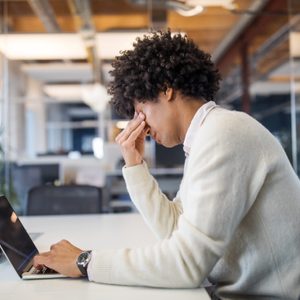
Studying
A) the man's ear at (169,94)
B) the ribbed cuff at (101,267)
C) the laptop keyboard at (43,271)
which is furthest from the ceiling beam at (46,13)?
the ribbed cuff at (101,267)

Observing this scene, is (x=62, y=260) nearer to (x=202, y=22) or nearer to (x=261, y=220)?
(x=261, y=220)

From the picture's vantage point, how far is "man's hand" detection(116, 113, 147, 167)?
4.28 ft

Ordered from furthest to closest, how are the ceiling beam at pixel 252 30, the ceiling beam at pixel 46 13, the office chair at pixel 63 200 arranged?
the ceiling beam at pixel 252 30 → the ceiling beam at pixel 46 13 → the office chair at pixel 63 200

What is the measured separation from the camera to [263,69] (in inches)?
320

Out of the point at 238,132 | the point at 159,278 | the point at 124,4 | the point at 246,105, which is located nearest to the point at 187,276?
the point at 159,278

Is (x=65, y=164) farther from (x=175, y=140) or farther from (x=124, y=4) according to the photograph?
(x=175, y=140)

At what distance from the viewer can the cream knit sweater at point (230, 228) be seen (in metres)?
0.91

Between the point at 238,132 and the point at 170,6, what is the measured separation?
13.2ft

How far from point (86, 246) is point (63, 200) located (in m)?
1.15

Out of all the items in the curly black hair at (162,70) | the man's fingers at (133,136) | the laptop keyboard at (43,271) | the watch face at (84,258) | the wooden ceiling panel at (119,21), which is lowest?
the laptop keyboard at (43,271)

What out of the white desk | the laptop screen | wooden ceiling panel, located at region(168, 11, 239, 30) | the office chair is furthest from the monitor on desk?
the laptop screen

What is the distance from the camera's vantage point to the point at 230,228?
0.92 metres

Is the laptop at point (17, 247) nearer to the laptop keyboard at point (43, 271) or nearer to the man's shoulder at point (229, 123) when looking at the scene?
the laptop keyboard at point (43, 271)

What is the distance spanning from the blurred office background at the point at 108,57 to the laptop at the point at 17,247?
1.33 meters
